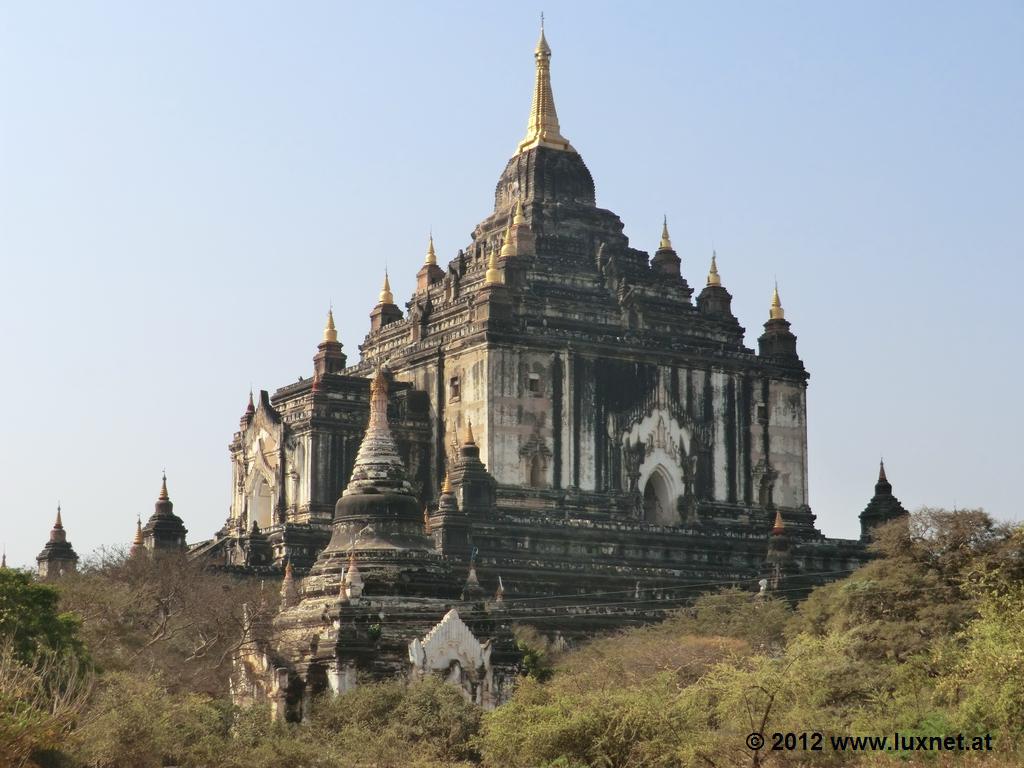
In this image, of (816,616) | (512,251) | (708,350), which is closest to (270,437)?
(512,251)

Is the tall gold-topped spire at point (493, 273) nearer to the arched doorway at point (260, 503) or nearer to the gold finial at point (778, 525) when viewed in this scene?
the arched doorway at point (260, 503)

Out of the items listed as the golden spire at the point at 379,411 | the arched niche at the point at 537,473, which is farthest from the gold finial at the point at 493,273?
the golden spire at the point at 379,411

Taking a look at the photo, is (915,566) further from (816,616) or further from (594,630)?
(594,630)

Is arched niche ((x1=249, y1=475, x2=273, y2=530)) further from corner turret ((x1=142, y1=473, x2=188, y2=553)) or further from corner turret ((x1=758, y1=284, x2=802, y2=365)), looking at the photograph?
corner turret ((x1=758, y1=284, x2=802, y2=365))

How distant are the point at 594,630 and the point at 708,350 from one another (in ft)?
43.4

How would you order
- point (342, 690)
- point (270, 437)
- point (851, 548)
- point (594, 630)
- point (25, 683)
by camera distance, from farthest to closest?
point (270, 437) < point (851, 548) < point (594, 630) < point (342, 690) < point (25, 683)

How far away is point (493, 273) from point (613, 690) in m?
25.3

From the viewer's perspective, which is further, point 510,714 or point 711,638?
point 711,638

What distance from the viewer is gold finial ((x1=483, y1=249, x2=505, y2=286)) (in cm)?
6203

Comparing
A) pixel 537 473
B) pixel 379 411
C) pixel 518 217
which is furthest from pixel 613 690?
pixel 518 217

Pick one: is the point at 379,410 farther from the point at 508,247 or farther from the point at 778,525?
the point at 508,247

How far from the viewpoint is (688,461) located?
63906 millimetres

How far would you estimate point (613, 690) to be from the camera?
127 feet

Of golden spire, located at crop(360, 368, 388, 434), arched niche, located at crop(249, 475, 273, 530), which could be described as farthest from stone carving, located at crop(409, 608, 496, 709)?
arched niche, located at crop(249, 475, 273, 530)
